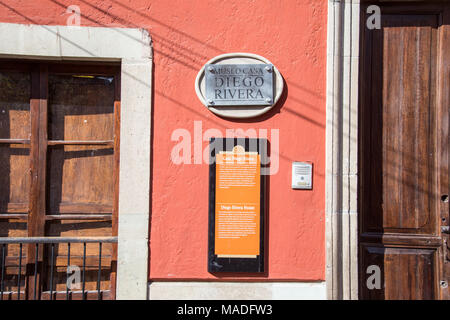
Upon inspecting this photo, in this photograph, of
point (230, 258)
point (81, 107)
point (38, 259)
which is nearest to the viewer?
point (230, 258)

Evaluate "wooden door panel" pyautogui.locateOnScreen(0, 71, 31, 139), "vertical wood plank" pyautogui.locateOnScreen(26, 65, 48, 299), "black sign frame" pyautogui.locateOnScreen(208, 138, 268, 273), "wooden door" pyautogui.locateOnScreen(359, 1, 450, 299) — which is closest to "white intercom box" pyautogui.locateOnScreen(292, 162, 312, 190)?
"black sign frame" pyautogui.locateOnScreen(208, 138, 268, 273)

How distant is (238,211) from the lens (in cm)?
313

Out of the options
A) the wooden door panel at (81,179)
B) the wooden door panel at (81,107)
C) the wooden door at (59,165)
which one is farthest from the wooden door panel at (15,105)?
the wooden door panel at (81,179)

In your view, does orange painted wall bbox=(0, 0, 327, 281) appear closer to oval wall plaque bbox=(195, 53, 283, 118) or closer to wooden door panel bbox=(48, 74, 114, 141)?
oval wall plaque bbox=(195, 53, 283, 118)

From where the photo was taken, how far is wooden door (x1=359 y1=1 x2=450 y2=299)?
3.27 m

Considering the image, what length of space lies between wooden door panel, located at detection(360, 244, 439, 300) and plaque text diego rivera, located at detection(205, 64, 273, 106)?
1.93 meters

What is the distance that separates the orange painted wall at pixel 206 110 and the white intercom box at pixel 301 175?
0.18 feet

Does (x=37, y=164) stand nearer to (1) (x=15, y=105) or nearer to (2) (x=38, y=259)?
(1) (x=15, y=105)

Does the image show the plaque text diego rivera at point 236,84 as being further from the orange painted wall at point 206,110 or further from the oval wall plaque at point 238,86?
Result: the orange painted wall at point 206,110

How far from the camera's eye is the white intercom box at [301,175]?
10.4 ft

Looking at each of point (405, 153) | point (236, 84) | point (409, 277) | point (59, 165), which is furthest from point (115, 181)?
point (409, 277)

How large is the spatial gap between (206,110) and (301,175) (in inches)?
40.4

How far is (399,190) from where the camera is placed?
3299mm

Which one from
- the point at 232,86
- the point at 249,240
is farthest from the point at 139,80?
the point at 249,240
